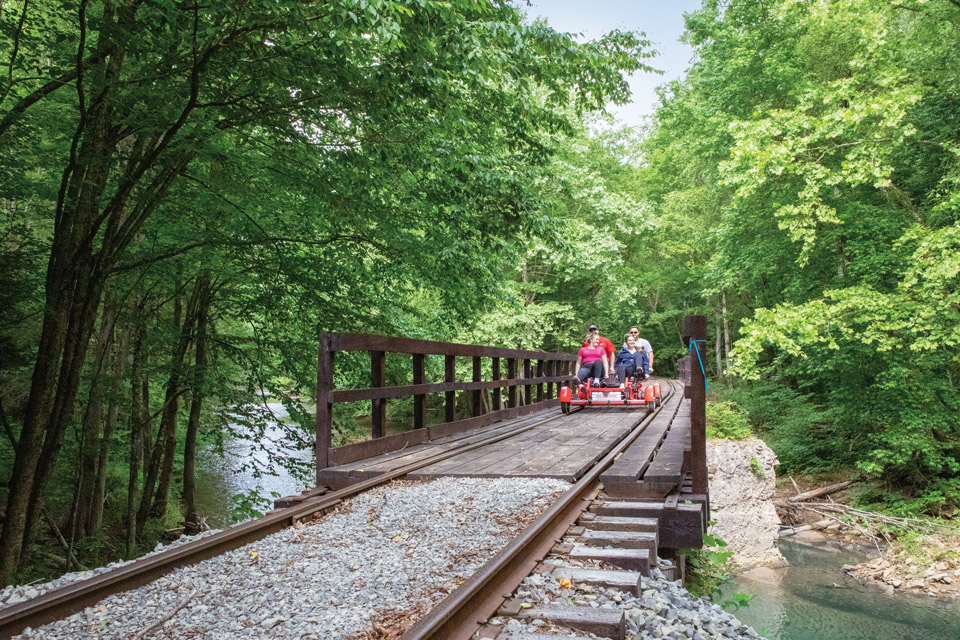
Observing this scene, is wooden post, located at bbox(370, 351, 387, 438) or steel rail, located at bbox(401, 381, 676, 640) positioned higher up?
wooden post, located at bbox(370, 351, 387, 438)

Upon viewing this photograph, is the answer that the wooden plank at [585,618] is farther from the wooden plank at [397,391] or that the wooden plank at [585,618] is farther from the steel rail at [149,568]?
the wooden plank at [397,391]

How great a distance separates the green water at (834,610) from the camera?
418 inches

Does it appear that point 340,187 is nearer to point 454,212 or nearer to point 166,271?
point 454,212

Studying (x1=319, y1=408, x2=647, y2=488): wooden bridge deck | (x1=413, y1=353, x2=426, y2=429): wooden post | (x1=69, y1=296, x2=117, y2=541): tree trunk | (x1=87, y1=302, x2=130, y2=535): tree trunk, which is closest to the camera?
(x1=319, y1=408, x2=647, y2=488): wooden bridge deck

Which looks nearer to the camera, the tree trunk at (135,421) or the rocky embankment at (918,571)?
the tree trunk at (135,421)

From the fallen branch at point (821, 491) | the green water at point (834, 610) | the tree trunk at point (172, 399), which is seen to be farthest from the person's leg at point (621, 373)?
the fallen branch at point (821, 491)

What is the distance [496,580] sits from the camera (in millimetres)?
2900

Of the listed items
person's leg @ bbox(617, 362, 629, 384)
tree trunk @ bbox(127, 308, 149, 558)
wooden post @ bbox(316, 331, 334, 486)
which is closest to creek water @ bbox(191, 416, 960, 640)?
tree trunk @ bbox(127, 308, 149, 558)

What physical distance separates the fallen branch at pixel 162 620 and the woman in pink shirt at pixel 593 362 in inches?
359

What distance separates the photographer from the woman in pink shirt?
11430 millimetres

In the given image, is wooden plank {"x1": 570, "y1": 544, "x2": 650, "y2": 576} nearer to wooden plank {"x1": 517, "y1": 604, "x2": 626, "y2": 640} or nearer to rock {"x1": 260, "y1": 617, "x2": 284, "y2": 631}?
wooden plank {"x1": 517, "y1": 604, "x2": 626, "y2": 640}

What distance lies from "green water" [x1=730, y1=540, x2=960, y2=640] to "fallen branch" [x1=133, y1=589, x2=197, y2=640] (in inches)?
382

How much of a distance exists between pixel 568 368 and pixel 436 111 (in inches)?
488

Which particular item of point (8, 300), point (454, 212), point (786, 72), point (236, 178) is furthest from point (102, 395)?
point (786, 72)
